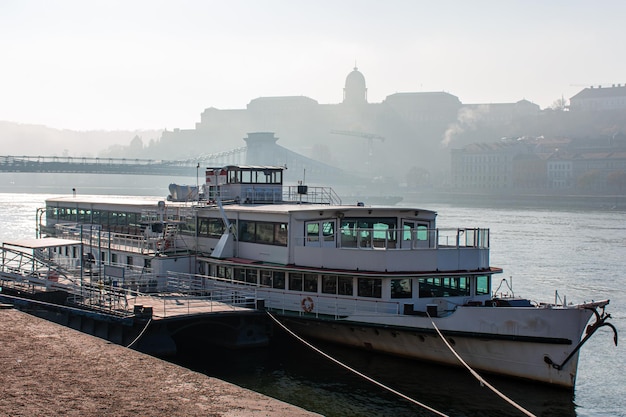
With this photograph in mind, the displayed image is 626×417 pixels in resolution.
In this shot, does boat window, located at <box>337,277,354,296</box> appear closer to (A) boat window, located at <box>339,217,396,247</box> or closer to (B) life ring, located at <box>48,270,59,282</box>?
(A) boat window, located at <box>339,217,396,247</box>

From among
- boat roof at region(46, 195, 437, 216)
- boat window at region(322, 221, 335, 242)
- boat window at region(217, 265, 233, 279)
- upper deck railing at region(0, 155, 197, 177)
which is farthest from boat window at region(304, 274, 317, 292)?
upper deck railing at region(0, 155, 197, 177)

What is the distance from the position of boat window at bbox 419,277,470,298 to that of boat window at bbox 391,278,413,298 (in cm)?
38

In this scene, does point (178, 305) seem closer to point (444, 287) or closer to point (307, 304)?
point (307, 304)

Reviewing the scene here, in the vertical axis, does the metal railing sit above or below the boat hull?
above

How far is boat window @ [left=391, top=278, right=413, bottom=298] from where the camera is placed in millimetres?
21094

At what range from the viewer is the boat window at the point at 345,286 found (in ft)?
71.2

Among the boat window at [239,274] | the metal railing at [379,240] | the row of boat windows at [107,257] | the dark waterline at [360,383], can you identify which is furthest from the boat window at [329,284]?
the row of boat windows at [107,257]

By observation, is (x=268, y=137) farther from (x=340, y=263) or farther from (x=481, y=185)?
Result: (x=340, y=263)

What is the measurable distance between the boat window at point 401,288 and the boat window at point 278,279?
11.3 feet

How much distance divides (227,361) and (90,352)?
828cm

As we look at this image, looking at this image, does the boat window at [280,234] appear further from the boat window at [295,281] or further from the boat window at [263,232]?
the boat window at [295,281]

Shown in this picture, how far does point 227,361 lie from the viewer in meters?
21.3

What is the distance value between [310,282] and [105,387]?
11445 mm

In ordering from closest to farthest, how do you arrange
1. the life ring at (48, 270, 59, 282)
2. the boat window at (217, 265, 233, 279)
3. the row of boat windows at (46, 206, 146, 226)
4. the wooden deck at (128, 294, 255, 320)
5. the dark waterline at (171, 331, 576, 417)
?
the dark waterline at (171, 331, 576, 417)
the wooden deck at (128, 294, 255, 320)
the boat window at (217, 265, 233, 279)
the life ring at (48, 270, 59, 282)
the row of boat windows at (46, 206, 146, 226)
